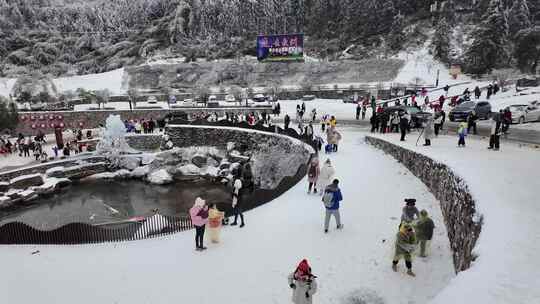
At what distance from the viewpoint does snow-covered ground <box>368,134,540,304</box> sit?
4.55 metres

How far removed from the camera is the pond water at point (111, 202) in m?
20.5

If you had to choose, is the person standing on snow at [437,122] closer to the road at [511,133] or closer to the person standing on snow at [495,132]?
the road at [511,133]

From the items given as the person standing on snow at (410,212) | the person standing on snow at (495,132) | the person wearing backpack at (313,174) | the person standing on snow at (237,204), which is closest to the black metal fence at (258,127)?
the person wearing backpack at (313,174)

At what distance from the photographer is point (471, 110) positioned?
22.9 meters

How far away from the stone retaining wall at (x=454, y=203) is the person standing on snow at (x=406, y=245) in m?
0.84

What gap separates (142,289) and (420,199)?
8.39 meters

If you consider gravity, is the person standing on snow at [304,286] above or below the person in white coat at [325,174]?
below

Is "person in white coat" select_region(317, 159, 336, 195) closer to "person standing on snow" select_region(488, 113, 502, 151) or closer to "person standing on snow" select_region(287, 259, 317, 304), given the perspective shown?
"person standing on snow" select_region(287, 259, 317, 304)

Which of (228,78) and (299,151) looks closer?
(299,151)

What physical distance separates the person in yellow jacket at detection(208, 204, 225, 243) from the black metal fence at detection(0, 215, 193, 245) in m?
1.51

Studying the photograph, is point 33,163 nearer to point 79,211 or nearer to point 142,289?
point 79,211

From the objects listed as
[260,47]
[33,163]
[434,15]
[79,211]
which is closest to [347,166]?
[79,211]

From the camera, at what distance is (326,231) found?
9344 mm

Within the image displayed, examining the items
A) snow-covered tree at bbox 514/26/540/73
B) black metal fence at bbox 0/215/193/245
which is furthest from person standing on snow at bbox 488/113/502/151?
snow-covered tree at bbox 514/26/540/73
